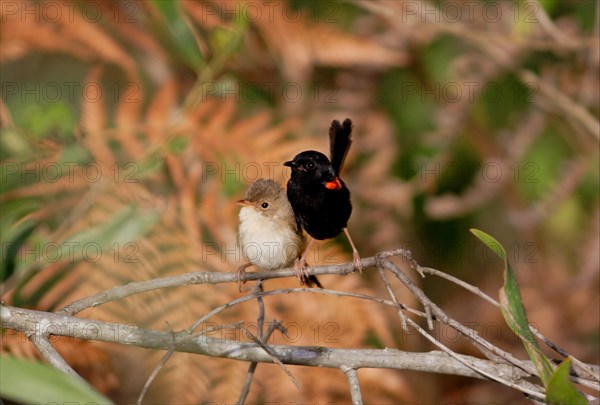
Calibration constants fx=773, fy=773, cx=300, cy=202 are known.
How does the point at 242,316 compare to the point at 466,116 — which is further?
the point at 466,116

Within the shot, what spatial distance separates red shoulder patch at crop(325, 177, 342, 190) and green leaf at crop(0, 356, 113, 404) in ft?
4.14

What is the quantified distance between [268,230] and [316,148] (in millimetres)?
942

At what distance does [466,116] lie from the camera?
452cm

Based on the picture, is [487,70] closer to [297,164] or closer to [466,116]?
[466,116]

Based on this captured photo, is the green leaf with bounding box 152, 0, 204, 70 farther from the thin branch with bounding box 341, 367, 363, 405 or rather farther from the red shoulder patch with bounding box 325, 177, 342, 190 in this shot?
the thin branch with bounding box 341, 367, 363, 405

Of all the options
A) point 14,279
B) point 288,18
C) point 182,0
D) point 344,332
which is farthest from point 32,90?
point 14,279

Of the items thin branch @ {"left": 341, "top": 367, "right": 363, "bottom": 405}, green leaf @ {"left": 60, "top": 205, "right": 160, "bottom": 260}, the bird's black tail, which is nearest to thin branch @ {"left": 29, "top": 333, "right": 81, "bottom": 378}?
green leaf @ {"left": 60, "top": 205, "right": 160, "bottom": 260}

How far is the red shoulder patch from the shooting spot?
7.94 feet

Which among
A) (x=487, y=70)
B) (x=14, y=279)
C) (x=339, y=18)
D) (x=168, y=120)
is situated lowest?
(x=14, y=279)

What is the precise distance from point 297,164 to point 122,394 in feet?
7.05

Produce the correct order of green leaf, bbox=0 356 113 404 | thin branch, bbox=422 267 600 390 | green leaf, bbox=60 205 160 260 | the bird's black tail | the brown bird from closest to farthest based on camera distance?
green leaf, bbox=0 356 113 404
thin branch, bbox=422 267 600 390
green leaf, bbox=60 205 160 260
the bird's black tail
the brown bird

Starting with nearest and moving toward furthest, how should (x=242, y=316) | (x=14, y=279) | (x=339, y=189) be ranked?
(x=14, y=279) < (x=339, y=189) < (x=242, y=316)

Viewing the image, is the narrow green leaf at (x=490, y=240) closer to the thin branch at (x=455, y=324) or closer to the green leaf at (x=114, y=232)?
the thin branch at (x=455, y=324)

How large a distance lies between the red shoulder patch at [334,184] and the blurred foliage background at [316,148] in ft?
2.13
